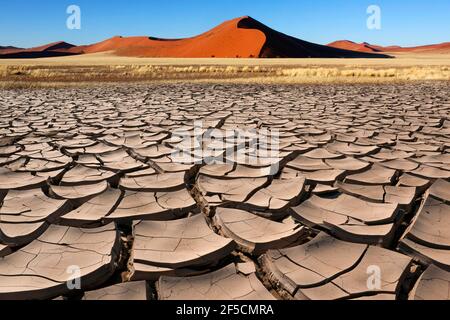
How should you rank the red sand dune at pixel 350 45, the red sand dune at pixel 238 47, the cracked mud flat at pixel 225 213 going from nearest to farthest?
the cracked mud flat at pixel 225 213
the red sand dune at pixel 238 47
the red sand dune at pixel 350 45

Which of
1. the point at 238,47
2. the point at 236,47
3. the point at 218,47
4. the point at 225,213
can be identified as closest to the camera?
the point at 225,213

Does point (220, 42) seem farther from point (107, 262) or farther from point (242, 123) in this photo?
point (107, 262)

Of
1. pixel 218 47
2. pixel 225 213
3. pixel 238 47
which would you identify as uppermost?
pixel 218 47

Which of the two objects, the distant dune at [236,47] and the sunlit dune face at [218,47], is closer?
the distant dune at [236,47]

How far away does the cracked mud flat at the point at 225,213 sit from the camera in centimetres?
138

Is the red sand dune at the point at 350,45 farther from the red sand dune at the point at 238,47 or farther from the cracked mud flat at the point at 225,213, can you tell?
the cracked mud flat at the point at 225,213

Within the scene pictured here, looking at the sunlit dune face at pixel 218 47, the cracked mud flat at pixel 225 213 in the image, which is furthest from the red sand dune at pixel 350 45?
the cracked mud flat at pixel 225 213

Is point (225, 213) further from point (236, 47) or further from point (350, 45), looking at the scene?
point (350, 45)

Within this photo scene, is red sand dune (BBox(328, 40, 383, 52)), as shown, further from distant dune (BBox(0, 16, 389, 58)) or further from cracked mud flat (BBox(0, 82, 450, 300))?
cracked mud flat (BBox(0, 82, 450, 300))

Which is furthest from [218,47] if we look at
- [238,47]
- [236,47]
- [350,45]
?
[350,45]

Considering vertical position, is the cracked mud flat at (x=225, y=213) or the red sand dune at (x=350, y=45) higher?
the red sand dune at (x=350, y=45)

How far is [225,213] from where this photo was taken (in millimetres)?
1930

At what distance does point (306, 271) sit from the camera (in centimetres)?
142
